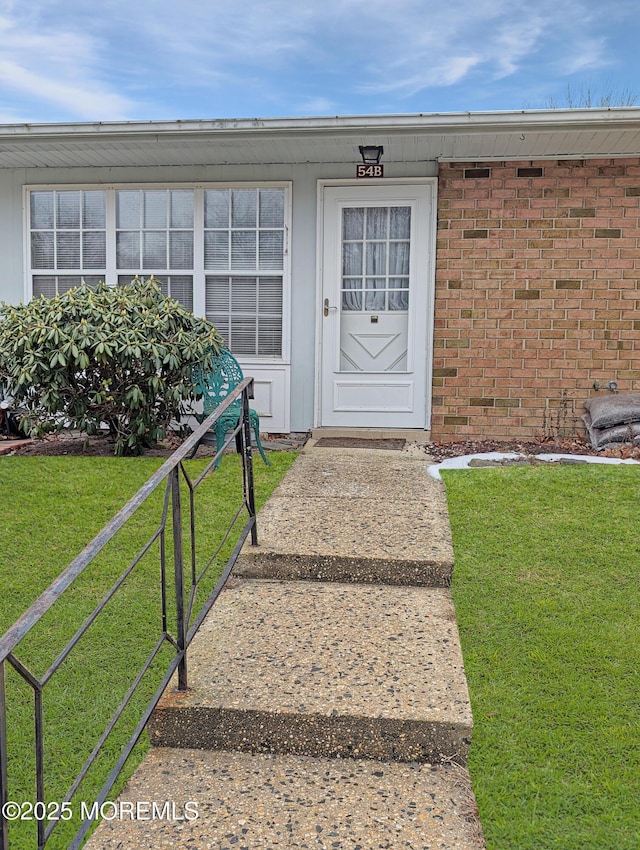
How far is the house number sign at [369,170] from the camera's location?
23.1 feet

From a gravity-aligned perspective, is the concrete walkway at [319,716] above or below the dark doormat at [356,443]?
below

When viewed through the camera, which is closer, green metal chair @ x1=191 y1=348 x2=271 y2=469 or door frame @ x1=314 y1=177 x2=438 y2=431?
green metal chair @ x1=191 y1=348 x2=271 y2=469

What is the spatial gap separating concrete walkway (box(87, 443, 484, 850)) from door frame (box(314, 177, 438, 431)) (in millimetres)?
3485

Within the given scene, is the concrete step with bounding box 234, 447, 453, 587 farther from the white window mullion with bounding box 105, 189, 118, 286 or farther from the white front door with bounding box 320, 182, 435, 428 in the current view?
the white window mullion with bounding box 105, 189, 118, 286

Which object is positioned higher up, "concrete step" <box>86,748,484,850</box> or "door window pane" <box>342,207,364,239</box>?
"door window pane" <box>342,207,364,239</box>

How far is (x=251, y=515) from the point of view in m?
3.93

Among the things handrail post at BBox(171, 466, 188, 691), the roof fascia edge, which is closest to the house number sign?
the roof fascia edge

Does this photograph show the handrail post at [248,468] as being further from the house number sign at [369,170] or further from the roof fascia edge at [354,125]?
the house number sign at [369,170]

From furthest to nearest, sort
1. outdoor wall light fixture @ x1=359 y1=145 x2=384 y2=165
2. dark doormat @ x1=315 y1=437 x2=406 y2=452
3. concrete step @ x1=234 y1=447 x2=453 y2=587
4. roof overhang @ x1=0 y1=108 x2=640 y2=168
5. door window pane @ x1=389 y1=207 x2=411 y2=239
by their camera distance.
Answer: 1. door window pane @ x1=389 y1=207 x2=411 y2=239
2. dark doormat @ x1=315 y1=437 x2=406 y2=452
3. outdoor wall light fixture @ x1=359 y1=145 x2=384 y2=165
4. roof overhang @ x1=0 y1=108 x2=640 y2=168
5. concrete step @ x1=234 y1=447 x2=453 y2=587

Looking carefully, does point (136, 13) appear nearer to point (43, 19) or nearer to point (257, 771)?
point (43, 19)

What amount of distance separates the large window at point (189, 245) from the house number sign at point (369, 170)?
73cm

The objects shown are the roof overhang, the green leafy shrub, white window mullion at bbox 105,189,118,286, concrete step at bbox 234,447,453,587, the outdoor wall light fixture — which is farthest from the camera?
white window mullion at bbox 105,189,118,286

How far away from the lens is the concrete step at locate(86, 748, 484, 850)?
2.15 meters

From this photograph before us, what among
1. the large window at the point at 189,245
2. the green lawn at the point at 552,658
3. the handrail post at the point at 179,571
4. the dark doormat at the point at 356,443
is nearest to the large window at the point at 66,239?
the large window at the point at 189,245
